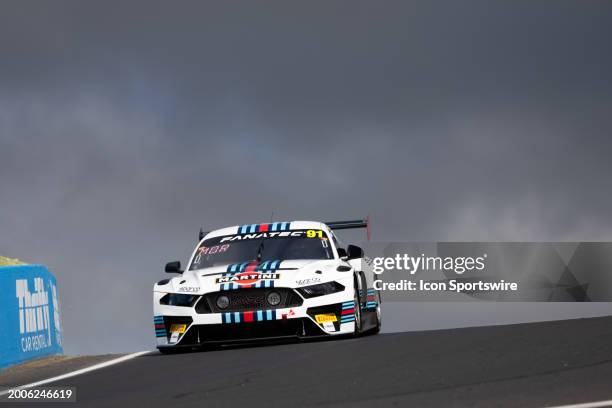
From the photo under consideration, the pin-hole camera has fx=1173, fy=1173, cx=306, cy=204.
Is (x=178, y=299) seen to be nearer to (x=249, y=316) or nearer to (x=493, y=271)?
(x=249, y=316)

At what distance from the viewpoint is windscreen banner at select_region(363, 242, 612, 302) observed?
2964 centimetres

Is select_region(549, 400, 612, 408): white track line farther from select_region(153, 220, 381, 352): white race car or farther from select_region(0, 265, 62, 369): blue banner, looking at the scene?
select_region(0, 265, 62, 369): blue banner

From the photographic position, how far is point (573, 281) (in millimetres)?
29828

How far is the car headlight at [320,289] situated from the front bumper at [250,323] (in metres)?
0.04

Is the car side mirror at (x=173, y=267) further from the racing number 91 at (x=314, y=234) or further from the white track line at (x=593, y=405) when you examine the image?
the white track line at (x=593, y=405)

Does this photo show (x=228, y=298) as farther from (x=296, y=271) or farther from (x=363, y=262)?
(x=363, y=262)

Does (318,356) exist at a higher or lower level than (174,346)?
lower

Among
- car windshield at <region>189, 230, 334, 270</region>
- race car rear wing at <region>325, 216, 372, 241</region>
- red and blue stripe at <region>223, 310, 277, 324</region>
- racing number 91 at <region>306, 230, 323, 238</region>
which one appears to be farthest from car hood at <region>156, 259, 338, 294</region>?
→ race car rear wing at <region>325, 216, 372, 241</region>

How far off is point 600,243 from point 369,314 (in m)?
17.2

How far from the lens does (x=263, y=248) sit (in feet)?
44.4

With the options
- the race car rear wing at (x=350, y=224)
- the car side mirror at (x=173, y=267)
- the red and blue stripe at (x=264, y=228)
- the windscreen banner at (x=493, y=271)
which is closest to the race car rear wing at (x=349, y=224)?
the race car rear wing at (x=350, y=224)

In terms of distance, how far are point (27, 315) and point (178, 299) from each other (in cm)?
209

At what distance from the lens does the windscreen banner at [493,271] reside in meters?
29.6

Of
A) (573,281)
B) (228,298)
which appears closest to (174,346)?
(228,298)
